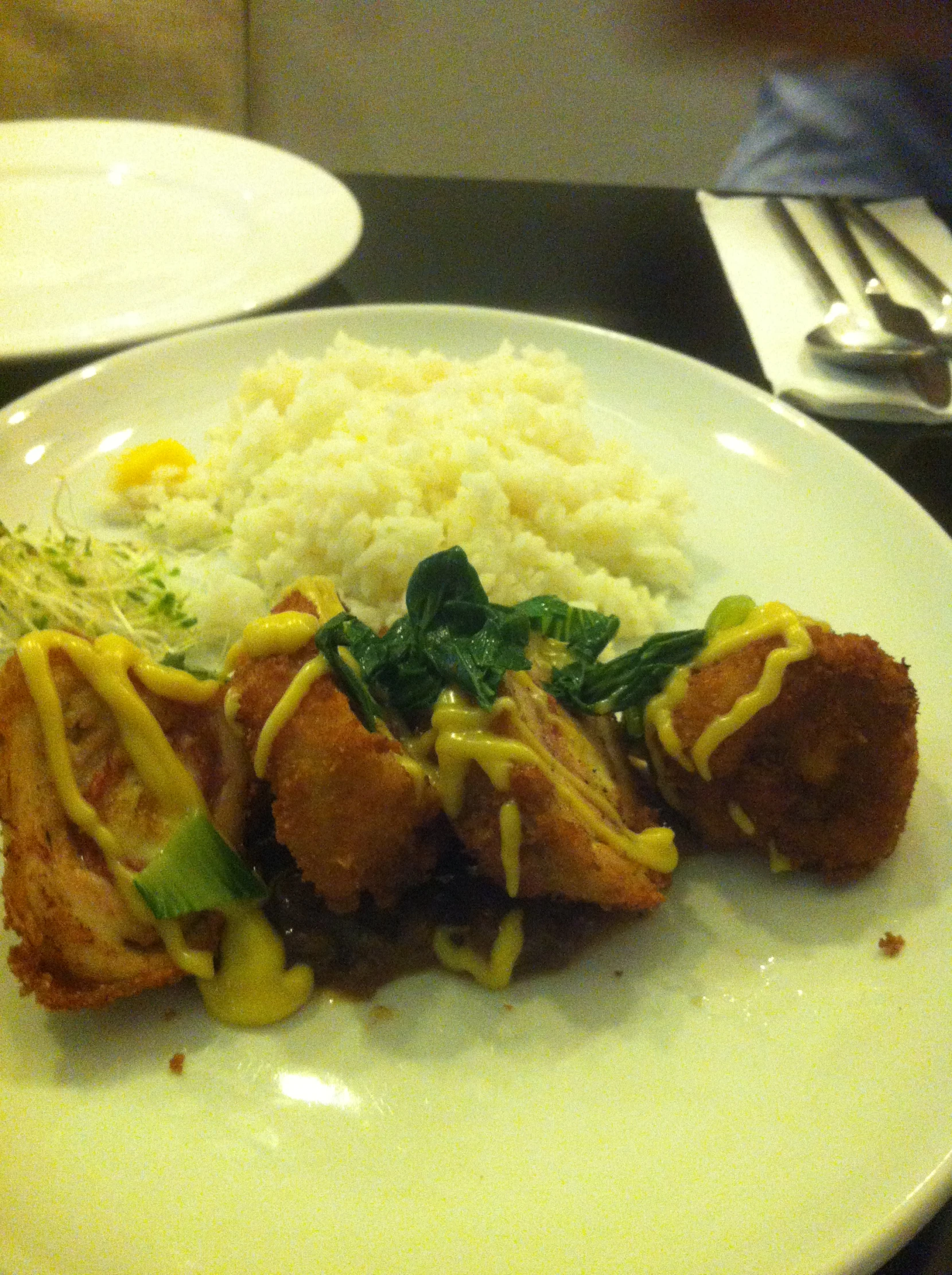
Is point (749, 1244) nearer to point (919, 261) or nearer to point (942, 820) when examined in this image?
point (942, 820)

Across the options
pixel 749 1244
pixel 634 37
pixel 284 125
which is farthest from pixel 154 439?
pixel 284 125

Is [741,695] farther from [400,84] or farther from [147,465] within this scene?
[400,84]

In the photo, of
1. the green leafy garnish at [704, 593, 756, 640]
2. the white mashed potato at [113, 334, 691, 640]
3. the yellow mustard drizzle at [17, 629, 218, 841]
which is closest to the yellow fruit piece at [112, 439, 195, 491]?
the white mashed potato at [113, 334, 691, 640]

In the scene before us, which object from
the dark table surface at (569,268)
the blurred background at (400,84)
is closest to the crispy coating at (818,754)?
the dark table surface at (569,268)

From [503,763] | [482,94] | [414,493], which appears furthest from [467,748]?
[482,94]

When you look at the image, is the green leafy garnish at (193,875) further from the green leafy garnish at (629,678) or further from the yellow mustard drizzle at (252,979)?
the green leafy garnish at (629,678)

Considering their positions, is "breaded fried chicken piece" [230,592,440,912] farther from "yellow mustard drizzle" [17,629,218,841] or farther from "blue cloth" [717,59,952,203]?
"blue cloth" [717,59,952,203]
